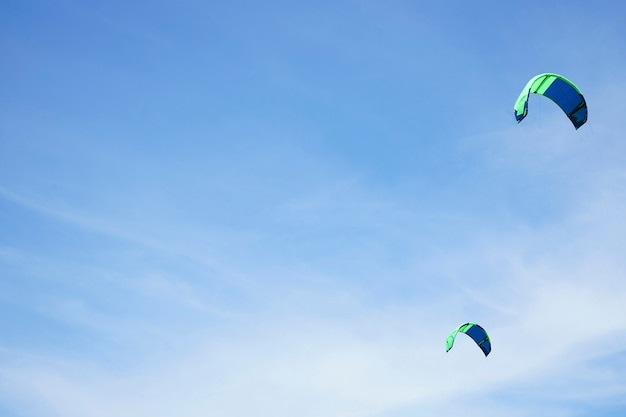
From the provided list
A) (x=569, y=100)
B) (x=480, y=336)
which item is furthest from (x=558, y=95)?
(x=480, y=336)

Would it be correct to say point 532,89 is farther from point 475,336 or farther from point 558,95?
point 475,336

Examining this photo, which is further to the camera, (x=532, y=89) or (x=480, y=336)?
(x=480, y=336)

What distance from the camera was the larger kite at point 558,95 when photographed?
780 inches


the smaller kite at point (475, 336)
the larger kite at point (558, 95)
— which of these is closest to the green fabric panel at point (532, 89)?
the larger kite at point (558, 95)

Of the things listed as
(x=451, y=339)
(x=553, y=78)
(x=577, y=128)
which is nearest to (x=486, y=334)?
(x=451, y=339)

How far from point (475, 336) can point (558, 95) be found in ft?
62.3

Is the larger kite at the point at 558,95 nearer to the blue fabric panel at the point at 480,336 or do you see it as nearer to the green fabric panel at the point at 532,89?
the green fabric panel at the point at 532,89

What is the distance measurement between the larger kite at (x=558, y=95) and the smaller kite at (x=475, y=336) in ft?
52.7

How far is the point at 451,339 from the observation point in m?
32.3

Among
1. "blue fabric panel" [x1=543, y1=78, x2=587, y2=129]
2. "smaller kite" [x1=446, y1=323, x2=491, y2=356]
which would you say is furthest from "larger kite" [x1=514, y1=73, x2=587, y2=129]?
"smaller kite" [x1=446, y1=323, x2=491, y2=356]

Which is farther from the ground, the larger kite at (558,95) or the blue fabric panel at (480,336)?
the larger kite at (558,95)

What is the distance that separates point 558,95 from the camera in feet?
67.4

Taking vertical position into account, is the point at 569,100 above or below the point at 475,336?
above

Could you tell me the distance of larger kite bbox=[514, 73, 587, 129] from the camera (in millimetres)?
19812
